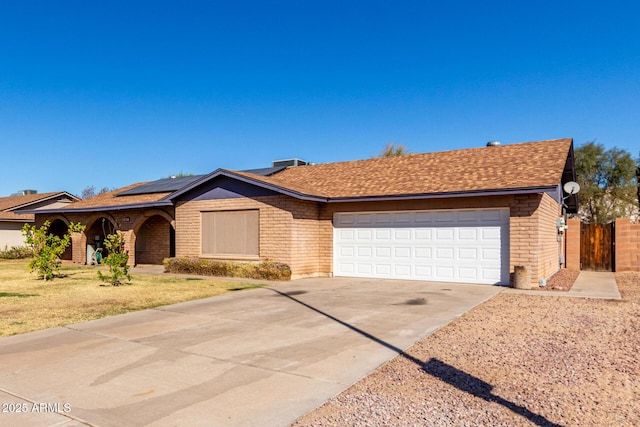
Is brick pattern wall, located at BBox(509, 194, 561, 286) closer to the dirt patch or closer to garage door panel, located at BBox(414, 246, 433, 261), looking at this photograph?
the dirt patch

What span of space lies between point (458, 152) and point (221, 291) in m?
11.3

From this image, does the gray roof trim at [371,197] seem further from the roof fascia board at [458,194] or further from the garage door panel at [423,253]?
the garage door panel at [423,253]

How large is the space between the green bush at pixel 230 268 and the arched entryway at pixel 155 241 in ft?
14.0

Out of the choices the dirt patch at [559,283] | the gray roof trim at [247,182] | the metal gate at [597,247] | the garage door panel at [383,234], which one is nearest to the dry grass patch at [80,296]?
the gray roof trim at [247,182]

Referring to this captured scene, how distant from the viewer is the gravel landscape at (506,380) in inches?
161

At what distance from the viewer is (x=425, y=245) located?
48.1 ft

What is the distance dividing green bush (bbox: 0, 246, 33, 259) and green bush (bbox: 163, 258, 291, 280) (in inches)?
620

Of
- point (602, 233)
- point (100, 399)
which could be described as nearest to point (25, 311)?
point (100, 399)

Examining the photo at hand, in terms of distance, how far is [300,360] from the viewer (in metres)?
5.87

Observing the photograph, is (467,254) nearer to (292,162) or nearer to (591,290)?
(591,290)

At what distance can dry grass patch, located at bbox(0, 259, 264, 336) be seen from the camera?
859cm

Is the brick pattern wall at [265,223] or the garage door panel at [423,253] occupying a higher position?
the brick pattern wall at [265,223]

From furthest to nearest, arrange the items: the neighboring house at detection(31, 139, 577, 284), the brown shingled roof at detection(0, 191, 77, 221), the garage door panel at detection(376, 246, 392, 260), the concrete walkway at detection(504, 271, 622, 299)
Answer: the brown shingled roof at detection(0, 191, 77, 221) < the garage door panel at detection(376, 246, 392, 260) < the neighboring house at detection(31, 139, 577, 284) < the concrete walkway at detection(504, 271, 622, 299)

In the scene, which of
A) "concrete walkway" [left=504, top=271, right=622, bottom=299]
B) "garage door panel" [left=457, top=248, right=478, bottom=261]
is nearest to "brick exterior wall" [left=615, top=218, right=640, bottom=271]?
"concrete walkway" [left=504, top=271, right=622, bottom=299]
